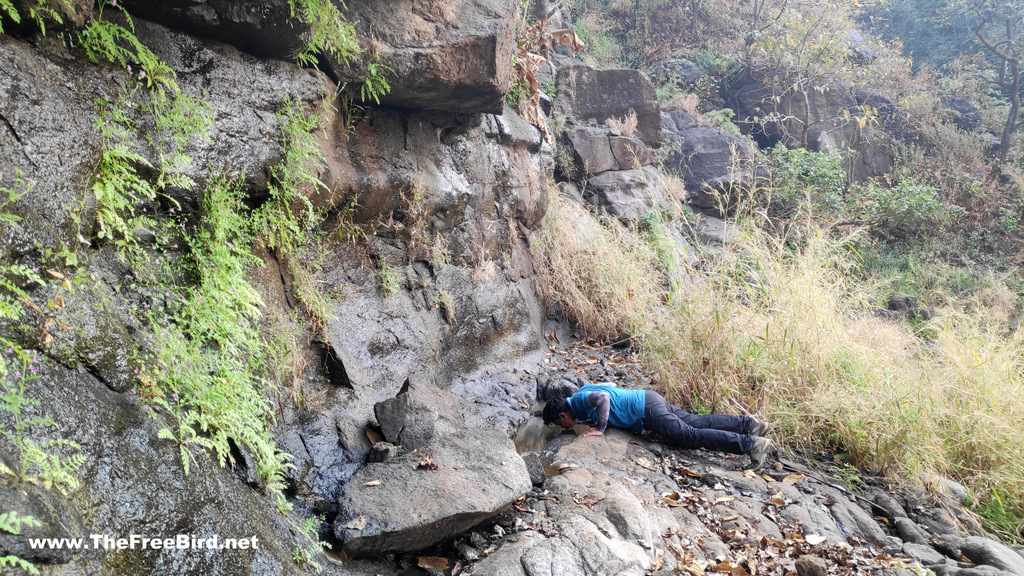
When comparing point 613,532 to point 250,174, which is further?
point 250,174

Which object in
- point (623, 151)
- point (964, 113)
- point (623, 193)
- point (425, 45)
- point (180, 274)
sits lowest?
point (180, 274)

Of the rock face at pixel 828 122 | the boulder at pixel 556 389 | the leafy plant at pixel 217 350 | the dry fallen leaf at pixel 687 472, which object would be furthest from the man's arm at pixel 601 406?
the rock face at pixel 828 122

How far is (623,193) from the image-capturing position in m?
10.8

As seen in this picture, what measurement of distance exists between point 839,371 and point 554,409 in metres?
2.64

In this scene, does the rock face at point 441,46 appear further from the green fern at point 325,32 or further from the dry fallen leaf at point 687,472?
the dry fallen leaf at point 687,472

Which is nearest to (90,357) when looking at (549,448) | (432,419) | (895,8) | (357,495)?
(357,495)

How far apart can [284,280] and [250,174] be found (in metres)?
0.87

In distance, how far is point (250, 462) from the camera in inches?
118

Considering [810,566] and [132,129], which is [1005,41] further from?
[132,129]

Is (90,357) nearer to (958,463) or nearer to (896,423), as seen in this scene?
(896,423)

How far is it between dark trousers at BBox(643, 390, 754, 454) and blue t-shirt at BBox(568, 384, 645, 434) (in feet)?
0.28

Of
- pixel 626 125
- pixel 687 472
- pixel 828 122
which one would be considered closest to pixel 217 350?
pixel 687 472

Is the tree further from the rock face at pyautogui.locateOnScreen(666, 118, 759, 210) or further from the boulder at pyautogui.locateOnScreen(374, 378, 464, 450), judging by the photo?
the boulder at pyautogui.locateOnScreen(374, 378, 464, 450)

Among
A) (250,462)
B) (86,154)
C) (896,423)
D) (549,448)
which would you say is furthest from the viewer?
(549,448)
